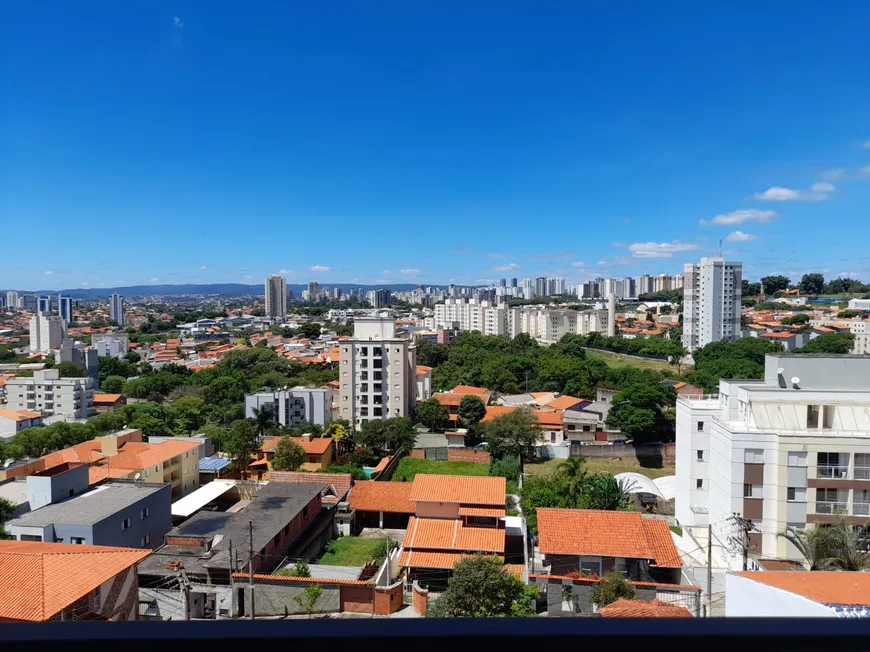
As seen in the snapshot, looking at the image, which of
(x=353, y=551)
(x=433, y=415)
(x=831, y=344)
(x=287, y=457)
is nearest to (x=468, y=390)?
(x=433, y=415)

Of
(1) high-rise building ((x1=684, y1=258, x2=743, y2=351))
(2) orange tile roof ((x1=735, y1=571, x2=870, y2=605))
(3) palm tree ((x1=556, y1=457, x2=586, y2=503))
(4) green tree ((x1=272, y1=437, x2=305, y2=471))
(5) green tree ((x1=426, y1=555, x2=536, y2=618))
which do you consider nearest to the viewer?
(2) orange tile roof ((x1=735, y1=571, x2=870, y2=605))

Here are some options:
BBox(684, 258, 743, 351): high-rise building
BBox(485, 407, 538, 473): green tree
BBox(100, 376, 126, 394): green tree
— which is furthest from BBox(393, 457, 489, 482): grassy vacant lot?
BBox(684, 258, 743, 351): high-rise building

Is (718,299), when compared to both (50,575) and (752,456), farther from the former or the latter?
(50,575)

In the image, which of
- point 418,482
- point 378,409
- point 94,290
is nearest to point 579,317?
point 378,409

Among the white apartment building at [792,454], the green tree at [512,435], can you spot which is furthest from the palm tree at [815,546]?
the green tree at [512,435]

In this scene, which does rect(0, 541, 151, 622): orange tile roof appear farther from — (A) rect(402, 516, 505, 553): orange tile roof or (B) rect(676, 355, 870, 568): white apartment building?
(B) rect(676, 355, 870, 568): white apartment building
